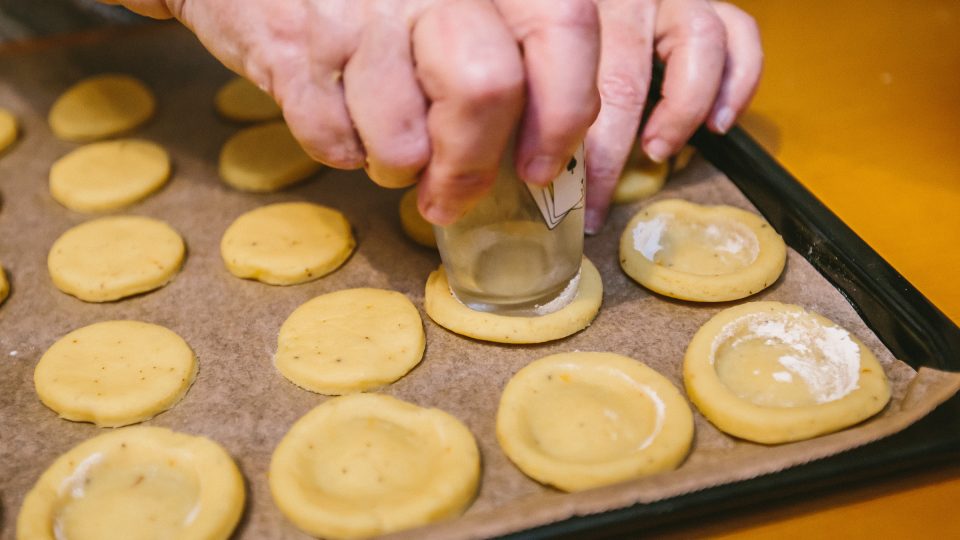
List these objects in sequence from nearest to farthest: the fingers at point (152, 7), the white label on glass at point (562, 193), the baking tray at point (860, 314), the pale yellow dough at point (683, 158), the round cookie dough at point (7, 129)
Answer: the baking tray at point (860, 314) < the white label on glass at point (562, 193) < the fingers at point (152, 7) < the pale yellow dough at point (683, 158) < the round cookie dough at point (7, 129)

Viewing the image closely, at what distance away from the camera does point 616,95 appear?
1.37m

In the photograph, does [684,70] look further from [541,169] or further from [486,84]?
[486,84]

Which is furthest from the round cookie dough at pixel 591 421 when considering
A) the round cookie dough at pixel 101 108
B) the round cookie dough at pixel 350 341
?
the round cookie dough at pixel 101 108

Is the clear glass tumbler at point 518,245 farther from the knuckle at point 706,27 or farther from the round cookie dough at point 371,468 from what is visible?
the knuckle at point 706,27

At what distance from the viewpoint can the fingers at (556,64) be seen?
0.88m

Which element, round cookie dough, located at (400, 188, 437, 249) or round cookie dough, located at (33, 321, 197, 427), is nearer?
round cookie dough, located at (33, 321, 197, 427)

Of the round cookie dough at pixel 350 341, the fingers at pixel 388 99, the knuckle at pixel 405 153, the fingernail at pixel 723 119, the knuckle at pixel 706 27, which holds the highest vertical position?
the fingers at pixel 388 99

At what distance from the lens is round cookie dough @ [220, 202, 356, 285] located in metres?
1.38

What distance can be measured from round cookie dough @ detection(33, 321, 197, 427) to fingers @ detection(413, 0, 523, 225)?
54cm

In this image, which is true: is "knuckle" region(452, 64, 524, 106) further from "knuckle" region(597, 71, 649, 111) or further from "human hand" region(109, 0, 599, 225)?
"knuckle" region(597, 71, 649, 111)

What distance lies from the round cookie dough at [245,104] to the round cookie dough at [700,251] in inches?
35.1

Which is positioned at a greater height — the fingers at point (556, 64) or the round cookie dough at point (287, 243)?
the fingers at point (556, 64)

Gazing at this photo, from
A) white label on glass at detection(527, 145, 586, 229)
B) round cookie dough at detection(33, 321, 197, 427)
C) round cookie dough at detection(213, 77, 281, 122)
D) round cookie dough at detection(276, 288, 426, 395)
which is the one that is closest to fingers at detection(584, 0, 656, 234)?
white label on glass at detection(527, 145, 586, 229)

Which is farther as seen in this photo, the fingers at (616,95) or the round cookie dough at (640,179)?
the round cookie dough at (640,179)
